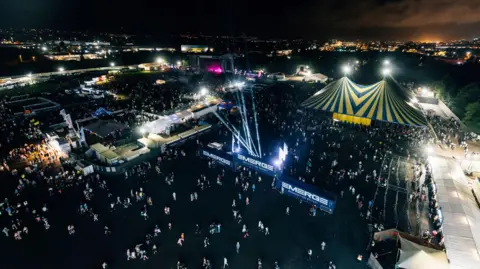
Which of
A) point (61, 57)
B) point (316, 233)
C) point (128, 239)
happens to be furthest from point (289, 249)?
point (61, 57)

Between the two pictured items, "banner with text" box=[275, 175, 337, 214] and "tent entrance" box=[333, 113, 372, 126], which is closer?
"banner with text" box=[275, 175, 337, 214]

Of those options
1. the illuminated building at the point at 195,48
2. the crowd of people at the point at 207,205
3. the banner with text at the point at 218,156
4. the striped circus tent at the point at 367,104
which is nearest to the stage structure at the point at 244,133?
the banner with text at the point at 218,156

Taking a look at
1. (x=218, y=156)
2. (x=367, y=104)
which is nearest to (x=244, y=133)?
(x=218, y=156)

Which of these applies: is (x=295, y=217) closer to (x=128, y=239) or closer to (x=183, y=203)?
(x=183, y=203)

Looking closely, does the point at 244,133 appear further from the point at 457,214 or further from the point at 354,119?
the point at 457,214

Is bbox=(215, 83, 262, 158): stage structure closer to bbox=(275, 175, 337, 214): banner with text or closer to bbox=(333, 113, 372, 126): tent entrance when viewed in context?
bbox=(275, 175, 337, 214): banner with text

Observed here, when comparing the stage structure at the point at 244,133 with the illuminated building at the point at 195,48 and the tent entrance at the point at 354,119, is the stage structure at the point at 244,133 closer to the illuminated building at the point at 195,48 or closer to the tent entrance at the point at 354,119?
the tent entrance at the point at 354,119

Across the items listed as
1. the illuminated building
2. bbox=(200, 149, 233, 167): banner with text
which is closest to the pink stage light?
the illuminated building
